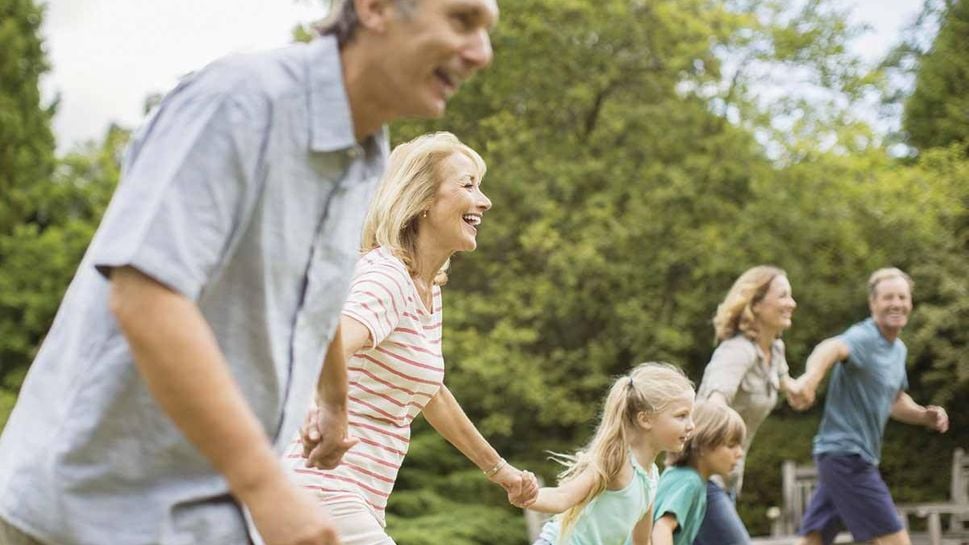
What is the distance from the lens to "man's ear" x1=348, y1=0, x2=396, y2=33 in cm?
158

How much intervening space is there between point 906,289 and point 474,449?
4.20 meters

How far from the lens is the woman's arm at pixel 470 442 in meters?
3.79

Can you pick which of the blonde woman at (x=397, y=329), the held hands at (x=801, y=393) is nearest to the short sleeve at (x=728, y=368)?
the held hands at (x=801, y=393)

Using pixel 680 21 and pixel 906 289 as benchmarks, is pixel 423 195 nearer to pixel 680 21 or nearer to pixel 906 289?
pixel 906 289

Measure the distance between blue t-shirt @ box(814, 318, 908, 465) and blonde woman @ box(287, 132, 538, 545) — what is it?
393cm

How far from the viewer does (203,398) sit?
4.56ft

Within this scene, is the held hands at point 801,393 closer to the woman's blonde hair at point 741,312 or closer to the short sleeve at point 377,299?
the woman's blonde hair at point 741,312


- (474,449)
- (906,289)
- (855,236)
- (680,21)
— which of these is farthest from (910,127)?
(474,449)

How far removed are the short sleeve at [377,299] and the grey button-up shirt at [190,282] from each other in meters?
1.42

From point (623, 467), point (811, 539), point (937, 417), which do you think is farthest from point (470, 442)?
point (811, 539)

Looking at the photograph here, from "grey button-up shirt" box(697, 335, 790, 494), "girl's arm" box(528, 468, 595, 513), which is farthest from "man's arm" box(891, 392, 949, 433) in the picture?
"girl's arm" box(528, 468, 595, 513)

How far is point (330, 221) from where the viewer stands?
164 centimetres

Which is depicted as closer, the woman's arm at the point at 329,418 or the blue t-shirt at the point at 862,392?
the woman's arm at the point at 329,418

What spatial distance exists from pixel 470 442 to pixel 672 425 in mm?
1466
